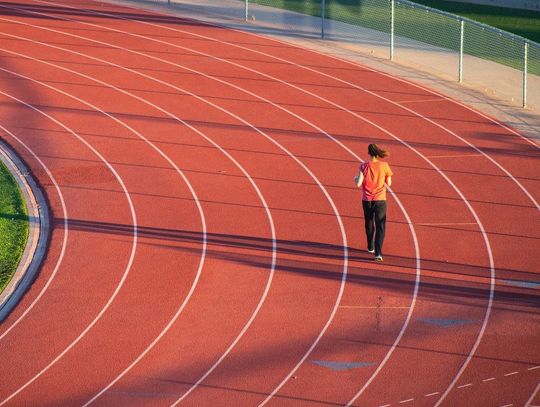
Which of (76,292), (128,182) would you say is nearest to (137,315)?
(76,292)

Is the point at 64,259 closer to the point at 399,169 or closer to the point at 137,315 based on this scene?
the point at 137,315

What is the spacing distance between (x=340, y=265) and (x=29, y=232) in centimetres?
461

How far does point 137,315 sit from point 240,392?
2.26 m

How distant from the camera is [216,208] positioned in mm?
16359

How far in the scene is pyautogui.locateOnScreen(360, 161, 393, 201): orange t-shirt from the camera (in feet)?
47.1

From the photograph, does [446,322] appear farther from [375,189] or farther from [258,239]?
[258,239]

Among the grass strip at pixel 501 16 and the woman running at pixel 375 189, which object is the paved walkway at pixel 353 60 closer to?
the grass strip at pixel 501 16

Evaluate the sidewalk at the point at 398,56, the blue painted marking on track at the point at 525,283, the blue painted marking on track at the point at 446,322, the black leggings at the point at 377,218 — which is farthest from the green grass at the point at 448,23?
the blue painted marking on track at the point at 446,322

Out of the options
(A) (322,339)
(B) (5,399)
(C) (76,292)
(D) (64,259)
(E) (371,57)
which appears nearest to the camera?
(B) (5,399)

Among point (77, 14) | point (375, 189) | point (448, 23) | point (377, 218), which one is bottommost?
point (377, 218)

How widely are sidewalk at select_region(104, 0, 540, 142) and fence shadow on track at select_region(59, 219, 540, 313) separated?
19.3 ft

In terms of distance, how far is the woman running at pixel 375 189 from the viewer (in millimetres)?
14359

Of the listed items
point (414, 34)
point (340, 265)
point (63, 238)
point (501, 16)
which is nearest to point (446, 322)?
point (340, 265)

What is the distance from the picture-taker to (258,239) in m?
15.3
